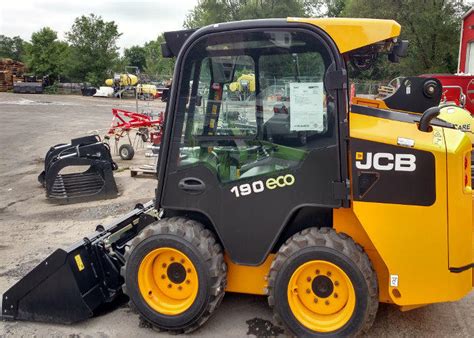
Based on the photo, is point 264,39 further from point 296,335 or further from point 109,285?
point 109,285

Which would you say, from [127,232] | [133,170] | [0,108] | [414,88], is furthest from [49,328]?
[0,108]

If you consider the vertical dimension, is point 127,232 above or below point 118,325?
above

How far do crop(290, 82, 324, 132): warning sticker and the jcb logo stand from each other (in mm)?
348

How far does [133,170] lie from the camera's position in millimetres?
9805

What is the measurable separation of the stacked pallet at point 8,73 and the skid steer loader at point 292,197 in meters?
45.9

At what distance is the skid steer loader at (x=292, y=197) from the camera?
3.19m

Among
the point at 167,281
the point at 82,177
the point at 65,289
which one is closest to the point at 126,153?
the point at 82,177

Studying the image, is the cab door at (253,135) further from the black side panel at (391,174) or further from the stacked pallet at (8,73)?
the stacked pallet at (8,73)

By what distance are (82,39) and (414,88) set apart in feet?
146

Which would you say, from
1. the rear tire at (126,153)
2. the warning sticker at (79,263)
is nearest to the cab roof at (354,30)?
the warning sticker at (79,263)

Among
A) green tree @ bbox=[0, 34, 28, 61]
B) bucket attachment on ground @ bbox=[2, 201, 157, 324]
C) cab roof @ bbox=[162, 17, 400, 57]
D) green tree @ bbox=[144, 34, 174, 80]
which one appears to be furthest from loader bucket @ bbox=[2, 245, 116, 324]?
green tree @ bbox=[0, 34, 28, 61]

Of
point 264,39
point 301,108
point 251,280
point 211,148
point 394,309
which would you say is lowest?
point 394,309

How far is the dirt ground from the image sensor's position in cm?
367

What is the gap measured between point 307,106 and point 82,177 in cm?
612
